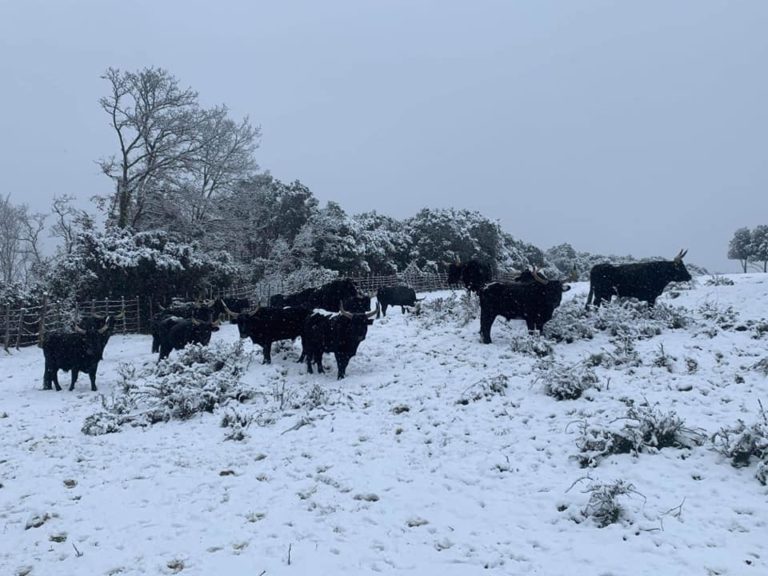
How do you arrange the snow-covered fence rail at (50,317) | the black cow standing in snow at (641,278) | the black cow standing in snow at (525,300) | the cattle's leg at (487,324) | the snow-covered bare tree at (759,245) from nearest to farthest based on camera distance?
the black cow standing in snow at (525,300) < the cattle's leg at (487,324) < the black cow standing in snow at (641,278) < the snow-covered fence rail at (50,317) < the snow-covered bare tree at (759,245)

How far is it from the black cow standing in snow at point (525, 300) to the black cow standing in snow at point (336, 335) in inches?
124

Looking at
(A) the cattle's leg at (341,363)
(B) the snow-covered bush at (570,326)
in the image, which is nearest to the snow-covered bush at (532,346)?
(B) the snow-covered bush at (570,326)

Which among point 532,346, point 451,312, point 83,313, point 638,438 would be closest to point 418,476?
point 638,438

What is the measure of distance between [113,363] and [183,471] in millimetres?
10212

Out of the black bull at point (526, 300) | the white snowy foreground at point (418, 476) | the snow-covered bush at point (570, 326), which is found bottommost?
the white snowy foreground at point (418, 476)

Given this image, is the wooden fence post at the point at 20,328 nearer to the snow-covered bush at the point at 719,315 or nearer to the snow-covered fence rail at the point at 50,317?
the snow-covered fence rail at the point at 50,317

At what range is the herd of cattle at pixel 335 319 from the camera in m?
12.0

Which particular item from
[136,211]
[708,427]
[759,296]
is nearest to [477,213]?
[136,211]

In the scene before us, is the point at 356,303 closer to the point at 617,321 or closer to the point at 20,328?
the point at 617,321

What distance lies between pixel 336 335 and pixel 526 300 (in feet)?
15.8

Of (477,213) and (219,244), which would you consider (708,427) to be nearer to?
(219,244)

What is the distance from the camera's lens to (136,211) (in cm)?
2761

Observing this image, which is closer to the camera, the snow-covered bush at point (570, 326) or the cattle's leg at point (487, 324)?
the snow-covered bush at point (570, 326)

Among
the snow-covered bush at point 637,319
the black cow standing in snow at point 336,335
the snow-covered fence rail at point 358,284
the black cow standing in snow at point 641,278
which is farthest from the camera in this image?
the snow-covered fence rail at point 358,284
